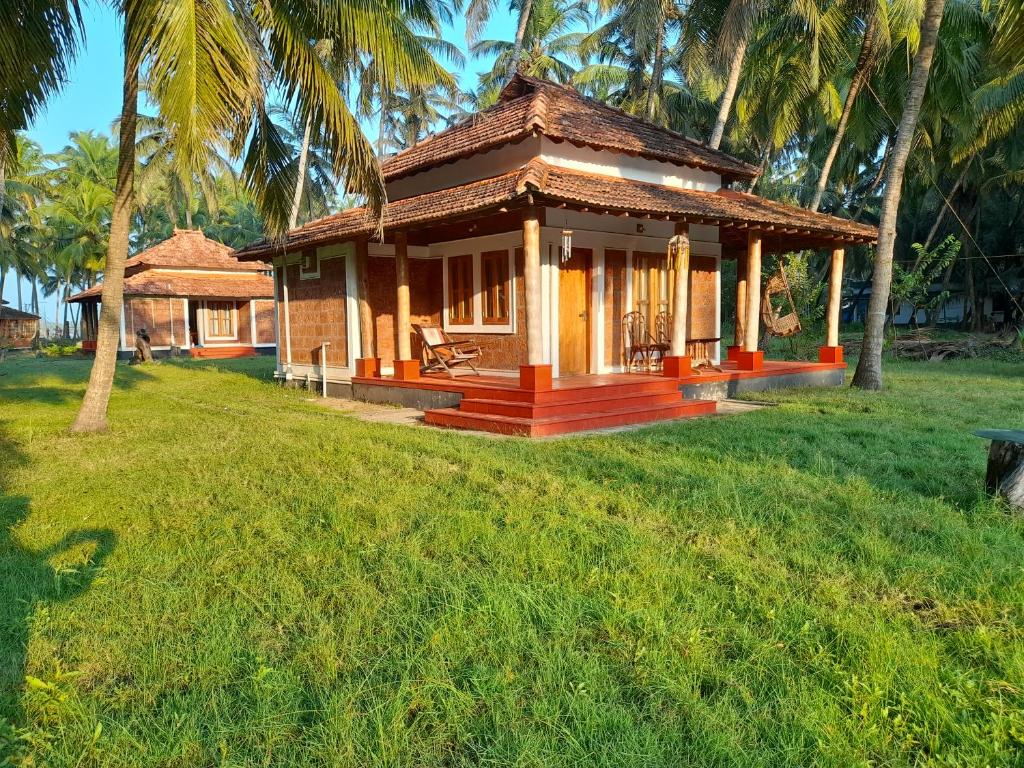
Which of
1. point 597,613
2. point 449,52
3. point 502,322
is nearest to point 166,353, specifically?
point 449,52

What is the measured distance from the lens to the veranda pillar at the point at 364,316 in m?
11.1

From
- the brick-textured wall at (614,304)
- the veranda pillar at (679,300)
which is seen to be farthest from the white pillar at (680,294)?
the brick-textured wall at (614,304)

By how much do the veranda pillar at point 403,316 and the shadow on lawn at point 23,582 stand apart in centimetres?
607

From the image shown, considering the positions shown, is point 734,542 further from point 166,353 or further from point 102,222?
point 102,222

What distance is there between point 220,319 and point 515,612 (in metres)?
27.8

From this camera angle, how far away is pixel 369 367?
11.5 metres

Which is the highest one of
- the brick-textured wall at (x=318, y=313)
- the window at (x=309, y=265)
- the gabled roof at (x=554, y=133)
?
the gabled roof at (x=554, y=133)

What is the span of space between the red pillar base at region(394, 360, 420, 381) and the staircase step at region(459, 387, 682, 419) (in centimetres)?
174

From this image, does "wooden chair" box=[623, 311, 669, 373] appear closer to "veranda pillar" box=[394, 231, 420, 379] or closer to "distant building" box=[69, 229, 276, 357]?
"veranda pillar" box=[394, 231, 420, 379]

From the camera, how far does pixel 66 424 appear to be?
8625 mm

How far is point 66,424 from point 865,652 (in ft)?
31.8

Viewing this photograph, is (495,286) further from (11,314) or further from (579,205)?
(11,314)

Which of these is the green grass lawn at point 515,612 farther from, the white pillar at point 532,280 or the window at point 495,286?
the window at point 495,286

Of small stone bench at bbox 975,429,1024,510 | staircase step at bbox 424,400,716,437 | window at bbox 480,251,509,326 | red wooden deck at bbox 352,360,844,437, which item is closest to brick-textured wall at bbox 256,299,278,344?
window at bbox 480,251,509,326
